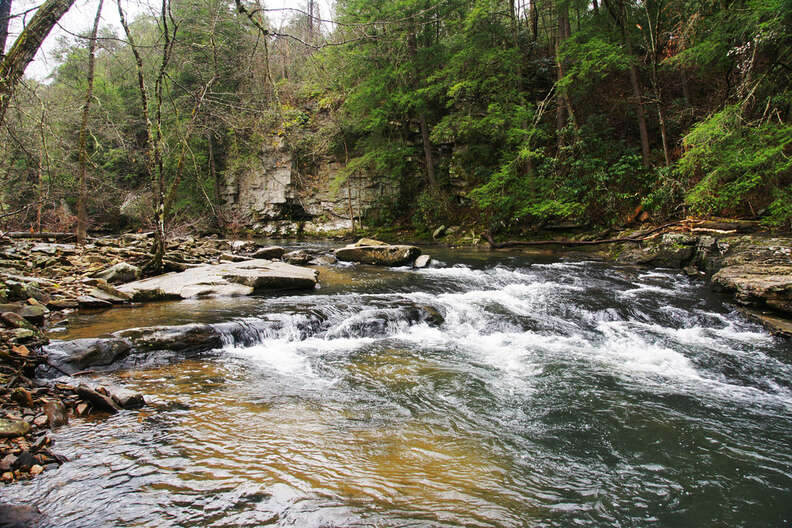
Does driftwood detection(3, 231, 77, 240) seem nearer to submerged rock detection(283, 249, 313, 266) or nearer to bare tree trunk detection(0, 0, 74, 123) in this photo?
submerged rock detection(283, 249, 313, 266)

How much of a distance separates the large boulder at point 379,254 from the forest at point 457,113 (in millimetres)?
4156

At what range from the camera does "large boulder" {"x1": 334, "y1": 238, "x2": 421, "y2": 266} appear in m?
11.6

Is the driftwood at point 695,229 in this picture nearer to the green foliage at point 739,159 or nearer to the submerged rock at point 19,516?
the green foliage at point 739,159

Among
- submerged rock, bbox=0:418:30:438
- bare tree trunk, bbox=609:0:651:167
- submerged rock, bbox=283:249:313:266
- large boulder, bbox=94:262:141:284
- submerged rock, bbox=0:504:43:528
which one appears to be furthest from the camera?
bare tree trunk, bbox=609:0:651:167

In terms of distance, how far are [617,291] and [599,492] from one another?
6356 mm

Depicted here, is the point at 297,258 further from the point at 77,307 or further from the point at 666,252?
the point at 666,252

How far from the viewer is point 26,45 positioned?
3.29m

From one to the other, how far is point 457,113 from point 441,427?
51.1ft

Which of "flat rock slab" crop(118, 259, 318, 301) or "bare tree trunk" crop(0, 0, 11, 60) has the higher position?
"bare tree trunk" crop(0, 0, 11, 60)

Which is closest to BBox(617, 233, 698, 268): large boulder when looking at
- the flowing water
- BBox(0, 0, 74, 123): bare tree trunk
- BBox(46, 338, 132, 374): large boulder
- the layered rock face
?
the flowing water

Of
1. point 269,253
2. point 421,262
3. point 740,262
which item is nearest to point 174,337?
point 421,262

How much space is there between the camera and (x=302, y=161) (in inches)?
921

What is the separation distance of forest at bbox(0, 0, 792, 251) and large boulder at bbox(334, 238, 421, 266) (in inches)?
164

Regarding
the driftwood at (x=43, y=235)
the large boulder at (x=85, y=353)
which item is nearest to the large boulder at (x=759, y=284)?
the large boulder at (x=85, y=353)
